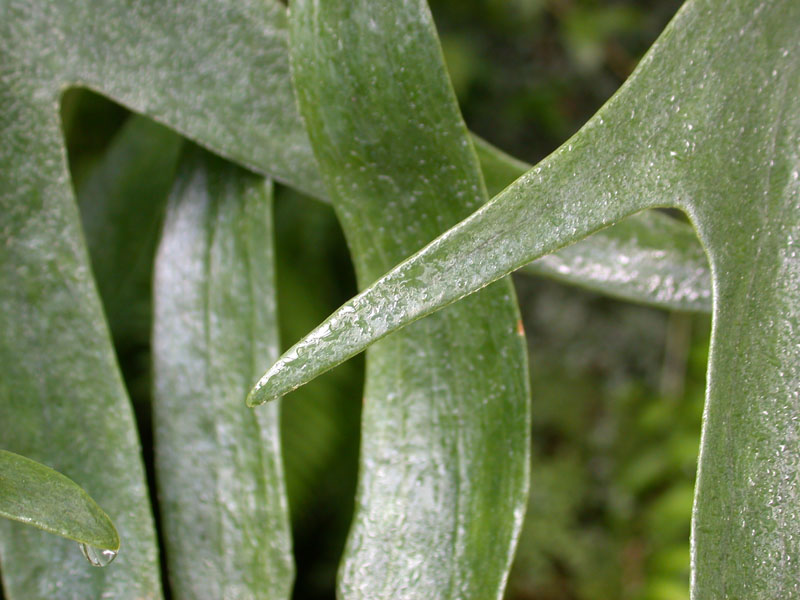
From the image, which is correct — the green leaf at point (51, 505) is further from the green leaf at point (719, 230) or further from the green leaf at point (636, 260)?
the green leaf at point (636, 260)

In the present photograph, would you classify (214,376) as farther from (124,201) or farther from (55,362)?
(124,201)

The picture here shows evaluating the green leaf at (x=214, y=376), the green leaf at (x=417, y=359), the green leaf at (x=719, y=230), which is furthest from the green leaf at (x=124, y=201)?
the green leaf at (x=719, y=230)

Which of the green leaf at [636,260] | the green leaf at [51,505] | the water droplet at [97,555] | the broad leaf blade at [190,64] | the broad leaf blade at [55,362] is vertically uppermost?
the broad leaf blade at [190,64]

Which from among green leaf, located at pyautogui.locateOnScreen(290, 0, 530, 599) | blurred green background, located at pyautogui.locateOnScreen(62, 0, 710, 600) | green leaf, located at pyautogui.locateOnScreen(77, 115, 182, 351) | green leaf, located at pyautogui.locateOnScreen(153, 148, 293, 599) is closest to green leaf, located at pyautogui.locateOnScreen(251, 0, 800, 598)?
green leaf, located at pyautogui.locateOnScreen(290, 0, 530, 599)

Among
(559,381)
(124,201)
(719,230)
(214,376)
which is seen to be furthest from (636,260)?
(559,381)

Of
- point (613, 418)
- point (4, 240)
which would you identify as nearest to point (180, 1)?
point (4, 240)

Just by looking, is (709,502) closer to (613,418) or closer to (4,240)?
(4,240)
